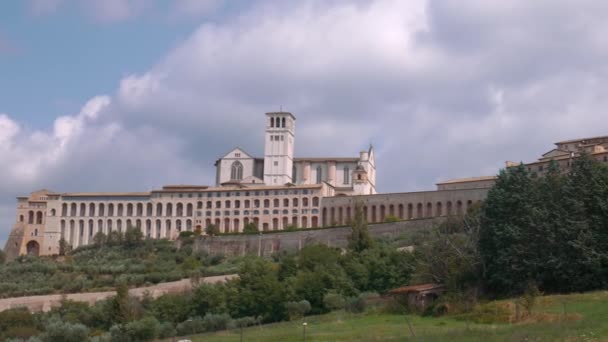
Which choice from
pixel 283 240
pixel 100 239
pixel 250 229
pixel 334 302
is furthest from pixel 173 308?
pixel 100 239

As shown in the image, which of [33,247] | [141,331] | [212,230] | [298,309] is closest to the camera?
[141,331]

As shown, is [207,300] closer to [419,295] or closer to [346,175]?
[419,295]

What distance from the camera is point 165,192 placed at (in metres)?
104

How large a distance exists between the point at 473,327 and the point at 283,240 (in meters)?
60.9

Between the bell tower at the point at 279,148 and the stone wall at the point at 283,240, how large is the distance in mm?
17532

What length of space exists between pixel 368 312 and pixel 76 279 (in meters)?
43.1

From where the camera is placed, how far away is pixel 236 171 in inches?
4375

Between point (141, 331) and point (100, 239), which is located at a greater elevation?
point (100, 239)

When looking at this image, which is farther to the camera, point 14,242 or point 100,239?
point 14,242

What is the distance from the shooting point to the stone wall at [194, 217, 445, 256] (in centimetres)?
8356

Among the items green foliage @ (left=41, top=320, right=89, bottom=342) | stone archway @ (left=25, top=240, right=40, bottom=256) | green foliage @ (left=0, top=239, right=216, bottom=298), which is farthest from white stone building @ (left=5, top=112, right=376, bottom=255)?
green foliage @ (left=41, top=320, right=89, bottom=342)

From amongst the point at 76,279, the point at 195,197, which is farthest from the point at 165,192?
the point at 76,279

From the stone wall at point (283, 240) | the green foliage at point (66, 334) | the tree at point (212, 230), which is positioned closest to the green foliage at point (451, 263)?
the green foliage at point (66, 334)

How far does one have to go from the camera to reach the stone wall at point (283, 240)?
83562mm
